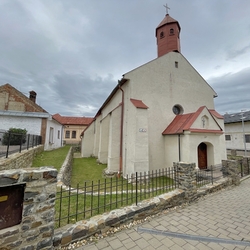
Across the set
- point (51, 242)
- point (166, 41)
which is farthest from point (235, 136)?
point (51, 242)

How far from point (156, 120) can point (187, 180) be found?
5.12m

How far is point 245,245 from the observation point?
2955 mm

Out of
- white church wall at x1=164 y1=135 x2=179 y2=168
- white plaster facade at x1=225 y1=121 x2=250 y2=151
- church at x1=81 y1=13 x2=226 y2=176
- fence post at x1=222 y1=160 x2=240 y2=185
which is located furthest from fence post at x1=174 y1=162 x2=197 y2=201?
white plaster facade at x1=225 y1=121 x2=250 y2=151

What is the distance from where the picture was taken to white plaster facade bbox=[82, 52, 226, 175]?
7984 mm

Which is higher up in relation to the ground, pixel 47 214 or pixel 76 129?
pixel 76 129

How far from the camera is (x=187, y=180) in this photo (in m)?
5.15

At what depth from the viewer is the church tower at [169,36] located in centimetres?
1192

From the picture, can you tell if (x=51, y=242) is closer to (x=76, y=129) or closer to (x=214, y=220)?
(x=214, y=220)

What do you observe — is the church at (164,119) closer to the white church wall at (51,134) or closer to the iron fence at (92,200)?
the iron fence at (92,200)

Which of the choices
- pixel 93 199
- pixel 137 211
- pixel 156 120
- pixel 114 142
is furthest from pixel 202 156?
pixel 93 199

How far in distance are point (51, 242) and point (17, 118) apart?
14.3 meters

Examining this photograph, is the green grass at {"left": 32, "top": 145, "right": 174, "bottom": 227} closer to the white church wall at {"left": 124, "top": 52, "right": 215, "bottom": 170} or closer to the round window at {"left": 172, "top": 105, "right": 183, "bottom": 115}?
the white church wall at {"left": 124, "top": 52, "right": 215, "bottom": 170}

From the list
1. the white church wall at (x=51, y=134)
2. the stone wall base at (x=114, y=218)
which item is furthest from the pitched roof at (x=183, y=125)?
the white church wall at (x=51, y=134)

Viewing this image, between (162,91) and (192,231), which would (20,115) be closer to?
(162,91)
